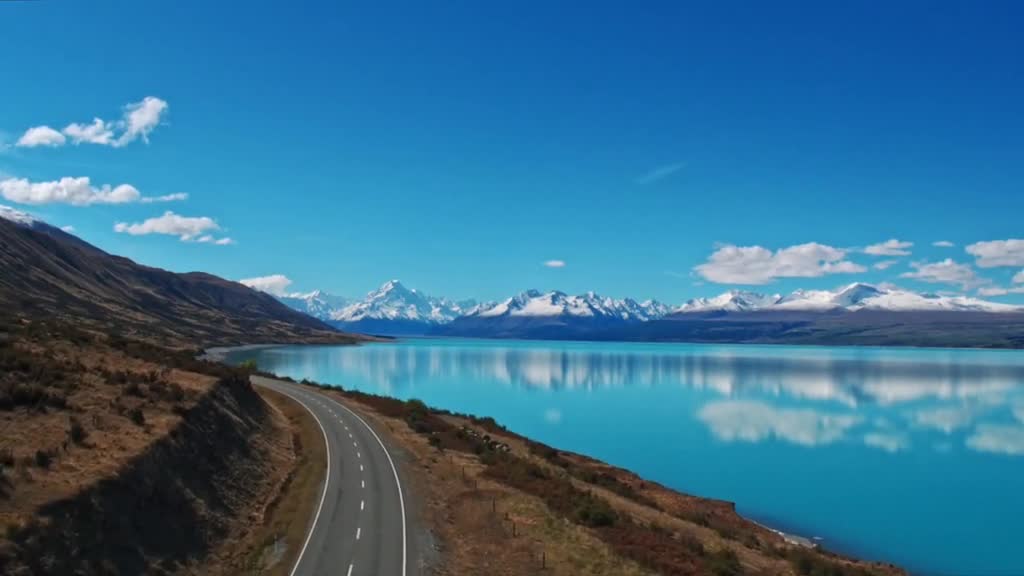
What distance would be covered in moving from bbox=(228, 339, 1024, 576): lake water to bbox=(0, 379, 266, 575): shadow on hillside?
35.5 m

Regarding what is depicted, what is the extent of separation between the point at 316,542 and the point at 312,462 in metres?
16.7

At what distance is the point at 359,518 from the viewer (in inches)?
1212

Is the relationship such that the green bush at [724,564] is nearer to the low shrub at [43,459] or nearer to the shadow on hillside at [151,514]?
the shadow on hillside at [151,514]

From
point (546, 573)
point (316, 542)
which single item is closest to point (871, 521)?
point (546, 573)

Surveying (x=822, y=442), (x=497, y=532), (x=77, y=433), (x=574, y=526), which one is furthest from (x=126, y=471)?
(x=822, y=442)

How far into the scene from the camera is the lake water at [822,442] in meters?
44.1

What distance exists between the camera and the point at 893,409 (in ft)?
343

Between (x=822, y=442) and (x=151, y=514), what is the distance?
238ft

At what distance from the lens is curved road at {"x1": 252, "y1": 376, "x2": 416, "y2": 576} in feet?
81.4

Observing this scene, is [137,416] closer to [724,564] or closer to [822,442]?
[724,564]

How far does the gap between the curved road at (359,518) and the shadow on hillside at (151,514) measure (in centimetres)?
447

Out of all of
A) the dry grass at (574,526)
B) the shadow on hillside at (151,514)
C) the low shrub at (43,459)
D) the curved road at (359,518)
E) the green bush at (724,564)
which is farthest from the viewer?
the dry grass at (574,526)

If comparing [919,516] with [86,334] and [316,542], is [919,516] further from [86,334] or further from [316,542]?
[86,334]

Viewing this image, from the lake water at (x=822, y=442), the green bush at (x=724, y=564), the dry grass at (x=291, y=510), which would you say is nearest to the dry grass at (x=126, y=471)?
the dry grass at (x=291, y=510)
